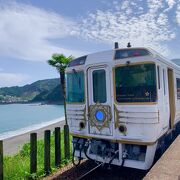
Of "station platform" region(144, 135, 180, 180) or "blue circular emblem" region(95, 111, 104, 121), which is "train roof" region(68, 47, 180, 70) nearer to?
"blue circular emblem" region(95, 111, 104, 121)

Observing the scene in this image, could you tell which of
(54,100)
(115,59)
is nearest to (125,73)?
(115,59)

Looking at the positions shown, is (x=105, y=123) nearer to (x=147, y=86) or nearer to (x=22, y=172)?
(x=147, y=86)

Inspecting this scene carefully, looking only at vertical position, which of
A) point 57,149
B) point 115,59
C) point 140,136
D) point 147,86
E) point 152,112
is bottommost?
point 57,149

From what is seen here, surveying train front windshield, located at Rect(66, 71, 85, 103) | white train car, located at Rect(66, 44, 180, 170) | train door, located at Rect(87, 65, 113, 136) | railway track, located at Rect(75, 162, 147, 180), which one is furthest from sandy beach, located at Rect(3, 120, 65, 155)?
train door, located at Rect(87, 65, 113, 136)

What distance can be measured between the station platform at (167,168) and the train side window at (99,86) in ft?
6.88

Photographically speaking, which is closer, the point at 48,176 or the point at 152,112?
the point at 152,112

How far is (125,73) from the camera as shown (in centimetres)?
714

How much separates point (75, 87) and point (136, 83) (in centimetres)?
195

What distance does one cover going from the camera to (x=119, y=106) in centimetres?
709

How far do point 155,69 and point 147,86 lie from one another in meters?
0.44

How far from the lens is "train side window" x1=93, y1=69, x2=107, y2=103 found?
7.46 meters

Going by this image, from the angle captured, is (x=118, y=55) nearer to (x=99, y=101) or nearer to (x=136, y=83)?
(x=136, y=83)

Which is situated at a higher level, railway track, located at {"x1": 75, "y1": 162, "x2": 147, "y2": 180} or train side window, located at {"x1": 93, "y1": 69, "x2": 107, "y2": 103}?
train side window, located at {"x1": 93, "y1": 69, "x2": 107, "y2": 103}

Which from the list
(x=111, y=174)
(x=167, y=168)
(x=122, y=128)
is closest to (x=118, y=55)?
(x=122, y=128)
